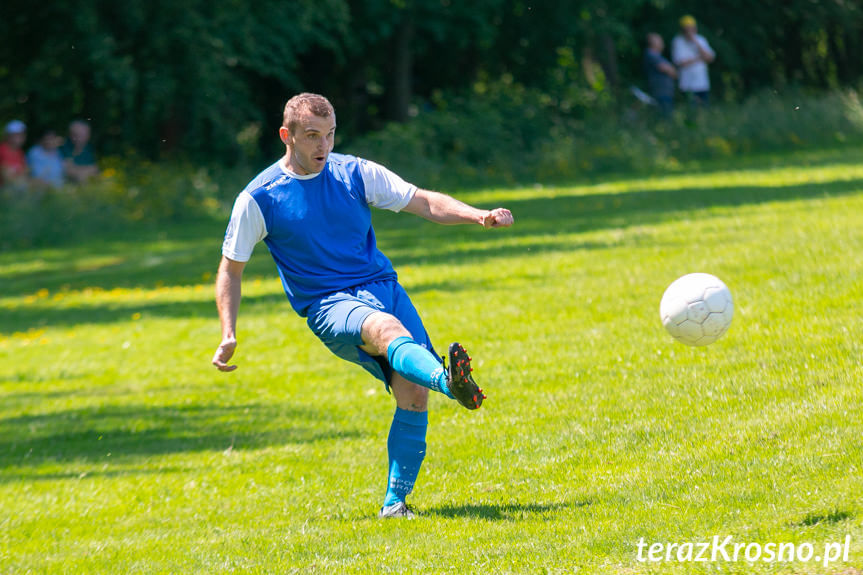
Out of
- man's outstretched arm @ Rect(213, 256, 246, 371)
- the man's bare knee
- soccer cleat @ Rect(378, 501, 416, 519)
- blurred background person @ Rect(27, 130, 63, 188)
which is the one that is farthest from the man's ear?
blurred background person @ Rect(27, 130, 63, 188)

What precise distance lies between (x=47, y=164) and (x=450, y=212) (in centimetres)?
1812

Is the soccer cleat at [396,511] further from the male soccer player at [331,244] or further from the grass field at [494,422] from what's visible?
the grass field at [494,422]

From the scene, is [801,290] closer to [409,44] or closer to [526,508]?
[526,508]

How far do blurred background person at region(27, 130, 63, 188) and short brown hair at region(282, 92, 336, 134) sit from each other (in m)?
17.5

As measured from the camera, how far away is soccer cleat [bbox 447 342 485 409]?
523 cm

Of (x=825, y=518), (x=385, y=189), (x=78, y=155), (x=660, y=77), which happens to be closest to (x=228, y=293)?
(x=385, y=189)

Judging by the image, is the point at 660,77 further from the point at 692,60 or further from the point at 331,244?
the point at 331,244

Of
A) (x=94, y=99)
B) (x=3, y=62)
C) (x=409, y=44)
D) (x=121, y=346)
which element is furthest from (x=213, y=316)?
(x=409, y=44)

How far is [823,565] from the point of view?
457 cm

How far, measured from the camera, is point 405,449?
6168mm

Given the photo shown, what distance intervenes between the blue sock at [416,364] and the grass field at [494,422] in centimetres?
77

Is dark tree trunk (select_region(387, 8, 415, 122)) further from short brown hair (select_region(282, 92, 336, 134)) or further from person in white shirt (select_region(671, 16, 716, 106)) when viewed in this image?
short brown hair (select_region(282, 92, 336, 134))

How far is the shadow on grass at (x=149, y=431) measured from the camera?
8.69m

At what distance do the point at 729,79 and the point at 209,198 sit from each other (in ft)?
49.5
